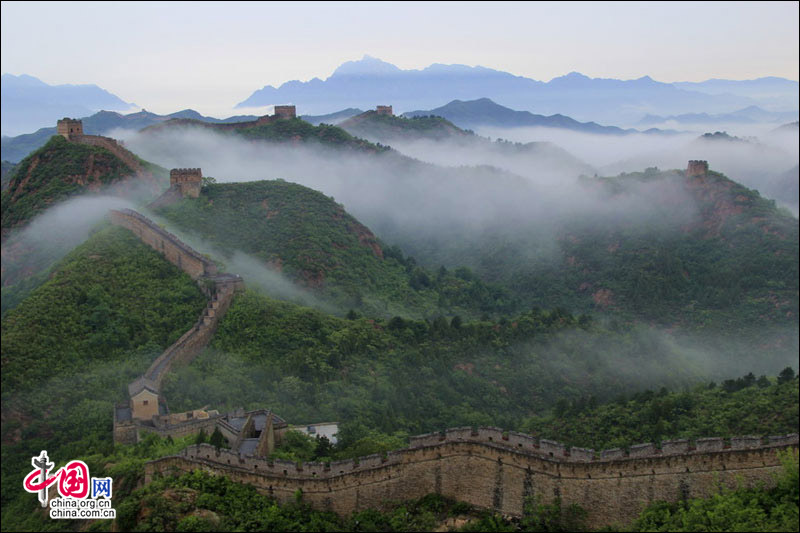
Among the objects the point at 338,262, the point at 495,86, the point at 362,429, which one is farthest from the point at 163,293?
the point at 495,86

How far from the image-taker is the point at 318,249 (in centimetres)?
6316

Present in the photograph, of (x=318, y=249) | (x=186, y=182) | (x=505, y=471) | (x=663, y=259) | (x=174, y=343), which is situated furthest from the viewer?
(x=663, y=259)

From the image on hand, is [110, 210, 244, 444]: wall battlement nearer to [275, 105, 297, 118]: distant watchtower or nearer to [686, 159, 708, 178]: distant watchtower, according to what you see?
[275, 105, 297, 118]: distant watchtower

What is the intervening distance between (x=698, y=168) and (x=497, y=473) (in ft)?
230

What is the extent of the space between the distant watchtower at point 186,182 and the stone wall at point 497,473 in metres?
41.2

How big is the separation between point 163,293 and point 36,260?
8.16 m

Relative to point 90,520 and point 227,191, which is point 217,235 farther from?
point 90,520

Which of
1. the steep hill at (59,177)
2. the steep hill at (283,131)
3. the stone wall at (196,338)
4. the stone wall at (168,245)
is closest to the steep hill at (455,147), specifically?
the steep hill at (283,131)

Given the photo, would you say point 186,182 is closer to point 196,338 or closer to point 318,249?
point 318,249

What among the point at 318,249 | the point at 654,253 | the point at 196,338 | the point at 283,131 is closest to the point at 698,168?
the point at 654,253

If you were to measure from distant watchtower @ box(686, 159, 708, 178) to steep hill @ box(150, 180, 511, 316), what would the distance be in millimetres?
28056

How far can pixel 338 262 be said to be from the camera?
207 ft

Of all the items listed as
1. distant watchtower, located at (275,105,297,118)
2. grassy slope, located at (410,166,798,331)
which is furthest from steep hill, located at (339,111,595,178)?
grassy slope, located at (410,166,798,331)

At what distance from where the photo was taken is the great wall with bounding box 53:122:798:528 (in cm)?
2377
